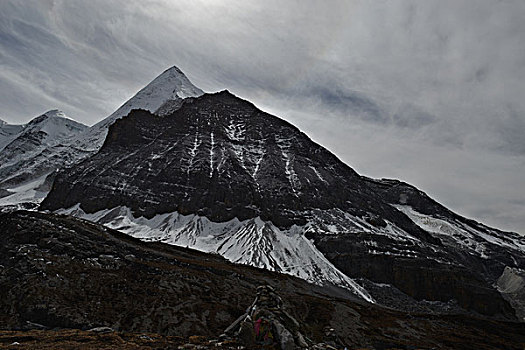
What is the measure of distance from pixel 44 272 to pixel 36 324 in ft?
40.9

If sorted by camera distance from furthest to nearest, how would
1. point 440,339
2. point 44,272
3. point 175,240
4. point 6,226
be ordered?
point 175,240 → point 440,339 → point 6,226 → point 44,272

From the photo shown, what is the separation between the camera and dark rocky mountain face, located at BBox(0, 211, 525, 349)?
172ft

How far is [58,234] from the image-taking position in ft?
249

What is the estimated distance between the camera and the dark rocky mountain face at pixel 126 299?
52.6 m

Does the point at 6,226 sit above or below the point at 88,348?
above

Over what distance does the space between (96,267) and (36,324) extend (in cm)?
1953

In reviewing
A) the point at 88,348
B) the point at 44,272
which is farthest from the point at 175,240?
the point at 88,348

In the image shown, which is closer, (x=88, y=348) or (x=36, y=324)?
(x=88, y=348)

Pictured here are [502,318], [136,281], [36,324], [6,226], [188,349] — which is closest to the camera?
[188,349]

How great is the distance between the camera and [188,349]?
33125 mm

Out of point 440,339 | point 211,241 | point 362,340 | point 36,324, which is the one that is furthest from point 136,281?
point 211,241

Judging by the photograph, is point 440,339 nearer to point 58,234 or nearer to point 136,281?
point 136,281

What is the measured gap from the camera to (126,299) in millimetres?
62844

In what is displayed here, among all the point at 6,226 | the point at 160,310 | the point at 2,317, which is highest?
the point at 6,226
